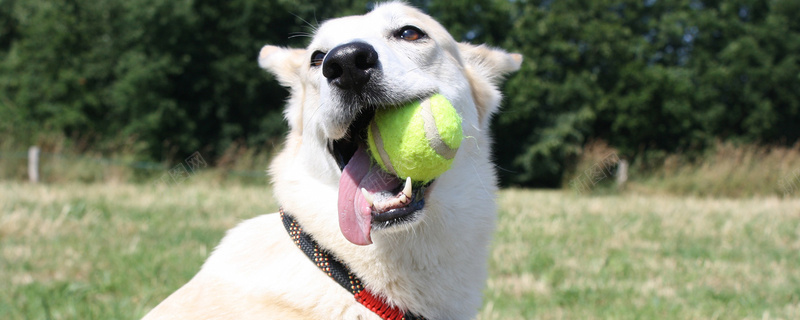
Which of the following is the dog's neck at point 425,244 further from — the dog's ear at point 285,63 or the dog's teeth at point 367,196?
the dog's ear at point 285,63

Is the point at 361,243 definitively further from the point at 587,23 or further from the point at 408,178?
the point at 587,23

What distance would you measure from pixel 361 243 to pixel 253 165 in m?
10.8

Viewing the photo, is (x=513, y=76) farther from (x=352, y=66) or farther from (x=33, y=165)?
(x=352, y=66)

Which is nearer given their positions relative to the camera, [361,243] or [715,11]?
[361,243]

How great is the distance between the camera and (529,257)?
4641 millimetres

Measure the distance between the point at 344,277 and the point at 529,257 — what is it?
3.02 m

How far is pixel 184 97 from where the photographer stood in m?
23.2

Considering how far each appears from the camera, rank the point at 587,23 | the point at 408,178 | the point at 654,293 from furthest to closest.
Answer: the point at 587,23, the point at 654,293, the point at 408,178

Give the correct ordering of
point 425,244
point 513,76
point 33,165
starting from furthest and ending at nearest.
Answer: point 513,76 < point 33,165 < point 425,244

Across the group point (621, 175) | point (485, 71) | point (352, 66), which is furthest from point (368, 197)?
point (621, 175)

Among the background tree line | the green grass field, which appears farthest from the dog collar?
the background tree line

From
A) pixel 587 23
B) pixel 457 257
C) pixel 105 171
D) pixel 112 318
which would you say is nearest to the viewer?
pixel 457 257

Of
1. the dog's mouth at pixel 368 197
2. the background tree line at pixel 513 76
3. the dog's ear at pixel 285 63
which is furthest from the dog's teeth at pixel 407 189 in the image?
the background tree line at pixel 513 76

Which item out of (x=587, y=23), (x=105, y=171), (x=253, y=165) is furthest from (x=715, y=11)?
(x=105, y=171)
